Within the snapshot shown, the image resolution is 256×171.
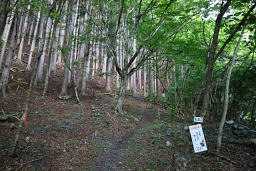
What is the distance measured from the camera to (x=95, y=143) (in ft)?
19.7

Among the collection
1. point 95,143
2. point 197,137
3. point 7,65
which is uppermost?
point 7,65

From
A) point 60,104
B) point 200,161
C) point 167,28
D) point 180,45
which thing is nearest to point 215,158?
point 200,161

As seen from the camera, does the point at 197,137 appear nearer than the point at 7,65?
Yes

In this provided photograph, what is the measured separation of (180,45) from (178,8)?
1836 millimetres

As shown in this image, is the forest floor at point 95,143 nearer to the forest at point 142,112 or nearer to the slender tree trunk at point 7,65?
the forest at point 142,112

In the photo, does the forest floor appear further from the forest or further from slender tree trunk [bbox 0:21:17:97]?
slender tree trunk [bbox 0:21:17:97]

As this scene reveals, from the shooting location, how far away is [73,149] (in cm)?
532

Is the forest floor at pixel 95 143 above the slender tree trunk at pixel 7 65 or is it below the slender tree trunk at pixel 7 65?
below

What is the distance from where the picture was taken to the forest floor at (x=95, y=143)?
14.4 ft

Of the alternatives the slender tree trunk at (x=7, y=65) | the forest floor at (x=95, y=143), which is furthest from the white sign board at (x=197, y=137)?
the slender tree trunk at (x=7, y=65)

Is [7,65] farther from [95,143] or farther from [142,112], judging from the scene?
[142,112]

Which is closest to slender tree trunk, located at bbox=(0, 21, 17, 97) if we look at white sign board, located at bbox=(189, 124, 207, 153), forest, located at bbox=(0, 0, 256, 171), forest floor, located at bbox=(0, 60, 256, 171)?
forest, located at bbox=(0, 0, 256, 171)

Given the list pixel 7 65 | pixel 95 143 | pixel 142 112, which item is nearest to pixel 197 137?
pixel 95 143

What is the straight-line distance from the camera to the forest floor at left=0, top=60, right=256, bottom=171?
440 centimetres
